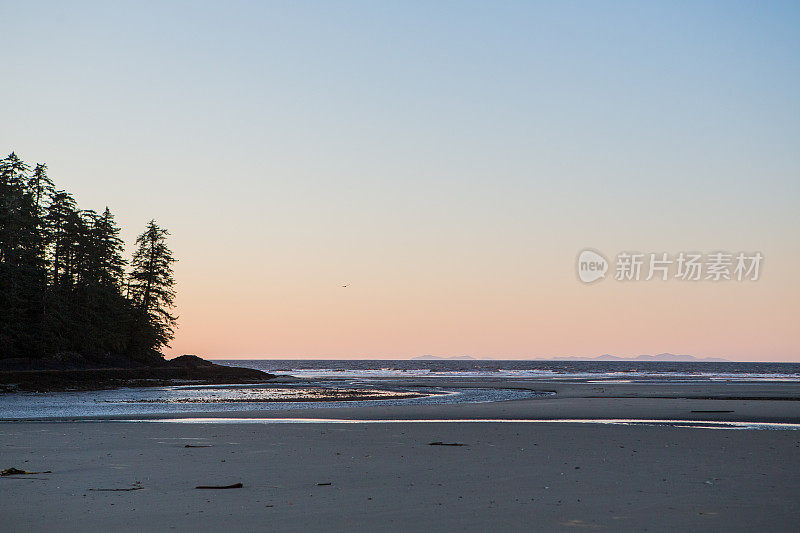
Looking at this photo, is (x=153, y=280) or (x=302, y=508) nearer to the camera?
(x=302, y=508)

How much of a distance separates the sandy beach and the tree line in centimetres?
4286

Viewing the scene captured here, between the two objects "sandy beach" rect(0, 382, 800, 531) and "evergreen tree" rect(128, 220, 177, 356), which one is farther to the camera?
"evergreen tree" rect(128, 220, 177, 356)

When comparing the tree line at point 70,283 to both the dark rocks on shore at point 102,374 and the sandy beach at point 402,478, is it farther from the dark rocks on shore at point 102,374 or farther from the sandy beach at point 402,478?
the sandy beach at point 402,478

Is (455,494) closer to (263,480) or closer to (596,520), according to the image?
(596,520)

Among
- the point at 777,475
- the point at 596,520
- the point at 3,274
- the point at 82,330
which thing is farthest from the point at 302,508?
the point at 82,330

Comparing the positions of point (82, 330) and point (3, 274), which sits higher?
point (3, 274)

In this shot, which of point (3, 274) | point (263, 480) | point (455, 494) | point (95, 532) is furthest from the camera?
point (3, 274)

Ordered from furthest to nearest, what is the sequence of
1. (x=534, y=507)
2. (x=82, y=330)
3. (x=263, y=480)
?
(x=82, y=330), (x=263, y=480), (x=534, y=507)

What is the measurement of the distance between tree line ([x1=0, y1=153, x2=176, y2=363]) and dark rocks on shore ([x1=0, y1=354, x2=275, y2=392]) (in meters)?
1.43

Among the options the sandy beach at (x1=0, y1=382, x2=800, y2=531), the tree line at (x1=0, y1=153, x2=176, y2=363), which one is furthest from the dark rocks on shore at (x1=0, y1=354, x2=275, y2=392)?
the sandy beach at (x1=0, y1=382, x2=800, y2=531)

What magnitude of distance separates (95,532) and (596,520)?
6649 mm

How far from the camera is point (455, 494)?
11.5 meters

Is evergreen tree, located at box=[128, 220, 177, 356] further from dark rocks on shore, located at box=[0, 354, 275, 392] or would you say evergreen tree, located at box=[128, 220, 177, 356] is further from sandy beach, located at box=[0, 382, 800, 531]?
sandy beach, located at box=[0, 382, 800, 531]

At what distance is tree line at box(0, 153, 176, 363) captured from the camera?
201 feet
